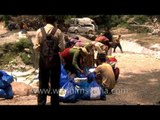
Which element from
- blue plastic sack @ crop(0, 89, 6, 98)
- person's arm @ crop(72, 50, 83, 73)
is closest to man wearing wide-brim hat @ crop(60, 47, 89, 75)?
person's arm @ crop(72, 50, 83, 73)

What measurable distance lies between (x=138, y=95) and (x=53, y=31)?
10.2 ft

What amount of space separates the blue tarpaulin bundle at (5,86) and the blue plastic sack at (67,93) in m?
0.98

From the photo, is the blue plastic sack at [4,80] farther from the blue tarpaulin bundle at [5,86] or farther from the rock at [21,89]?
the rock at [21,89]

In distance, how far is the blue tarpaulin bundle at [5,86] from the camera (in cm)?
624

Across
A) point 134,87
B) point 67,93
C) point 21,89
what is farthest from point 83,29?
point 67,93

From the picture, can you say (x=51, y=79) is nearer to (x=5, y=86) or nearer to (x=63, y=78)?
(x=63, y=78)

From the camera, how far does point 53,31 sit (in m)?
4.71

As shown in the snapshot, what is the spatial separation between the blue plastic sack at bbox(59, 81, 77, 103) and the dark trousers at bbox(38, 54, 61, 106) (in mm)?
933

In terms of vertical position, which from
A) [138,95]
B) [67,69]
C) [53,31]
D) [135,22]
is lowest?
[138,95]
